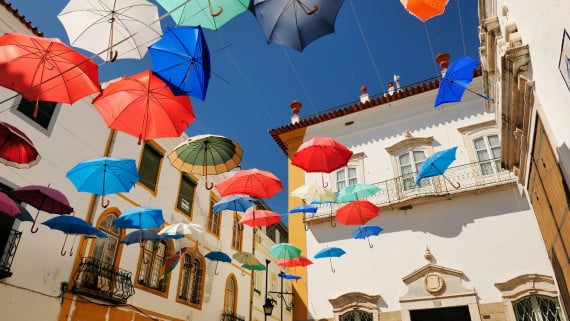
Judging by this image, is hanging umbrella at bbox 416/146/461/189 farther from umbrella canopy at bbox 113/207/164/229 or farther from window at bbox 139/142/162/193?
window at bbox 139/142/162/193

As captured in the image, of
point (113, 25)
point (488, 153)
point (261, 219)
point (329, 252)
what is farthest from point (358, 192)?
point (113, 25)

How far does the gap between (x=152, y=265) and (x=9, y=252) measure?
18.6 feet

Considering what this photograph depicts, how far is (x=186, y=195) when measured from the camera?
17.5 meters

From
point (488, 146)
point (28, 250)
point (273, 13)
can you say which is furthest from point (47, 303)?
point (488, 146)

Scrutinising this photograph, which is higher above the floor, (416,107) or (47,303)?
(416,107)

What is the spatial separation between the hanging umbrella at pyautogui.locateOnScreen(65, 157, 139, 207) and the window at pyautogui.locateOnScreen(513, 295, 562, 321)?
441 inches

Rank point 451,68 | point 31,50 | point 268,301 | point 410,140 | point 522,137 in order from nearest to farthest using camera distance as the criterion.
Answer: point 31,50
point 522,137
point 451,68
point 410,140
point 268,301

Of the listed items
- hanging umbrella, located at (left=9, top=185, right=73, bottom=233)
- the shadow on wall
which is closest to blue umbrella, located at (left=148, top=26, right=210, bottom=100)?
hanging umbrella, located at (left=9, top=185, right=73, bottom=233)

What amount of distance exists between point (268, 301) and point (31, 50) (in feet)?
39.8

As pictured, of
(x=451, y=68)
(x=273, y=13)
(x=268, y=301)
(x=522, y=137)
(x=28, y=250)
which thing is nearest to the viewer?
(x=273, y=13)

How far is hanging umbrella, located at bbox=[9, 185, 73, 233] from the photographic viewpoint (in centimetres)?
828

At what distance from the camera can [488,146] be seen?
39.0 feet

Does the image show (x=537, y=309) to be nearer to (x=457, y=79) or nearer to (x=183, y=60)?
(x=457, y=79)

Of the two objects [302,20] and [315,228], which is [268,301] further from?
[302,20]
